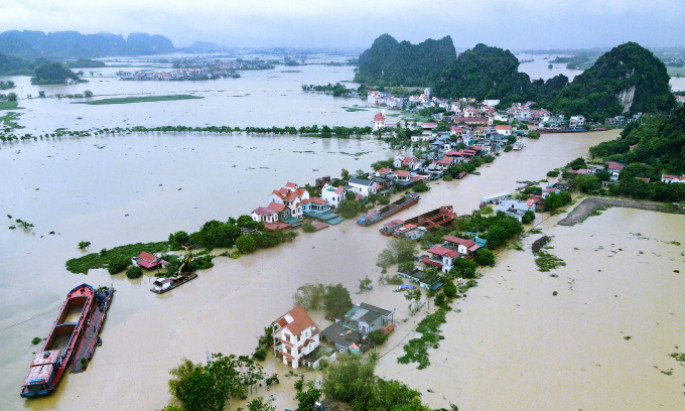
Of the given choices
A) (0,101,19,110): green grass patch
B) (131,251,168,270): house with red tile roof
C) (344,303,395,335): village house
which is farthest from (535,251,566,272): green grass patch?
(0,101,19,110): green grass patch

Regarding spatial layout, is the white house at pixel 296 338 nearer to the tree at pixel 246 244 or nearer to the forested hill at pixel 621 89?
the tree at pixel 246 244

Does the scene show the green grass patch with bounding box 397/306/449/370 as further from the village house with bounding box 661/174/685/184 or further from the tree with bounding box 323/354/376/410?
the village house with bounding box 661/174/685/184

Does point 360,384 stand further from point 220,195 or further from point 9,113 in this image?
point 9,113

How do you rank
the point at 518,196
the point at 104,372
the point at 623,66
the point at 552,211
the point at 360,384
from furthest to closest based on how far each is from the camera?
1. the point at 623,66
2. the point at 518,196
3. the point at 552,211
4. the point at 104,372
5. the point at 360,384

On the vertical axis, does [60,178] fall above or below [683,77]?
below

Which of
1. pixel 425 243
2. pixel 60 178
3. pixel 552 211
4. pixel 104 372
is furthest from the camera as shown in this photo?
pixel 60 178

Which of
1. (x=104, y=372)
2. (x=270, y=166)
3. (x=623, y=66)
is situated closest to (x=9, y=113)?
(x=270, y=166)

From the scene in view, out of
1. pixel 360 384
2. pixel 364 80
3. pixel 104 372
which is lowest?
pixel 104 372
